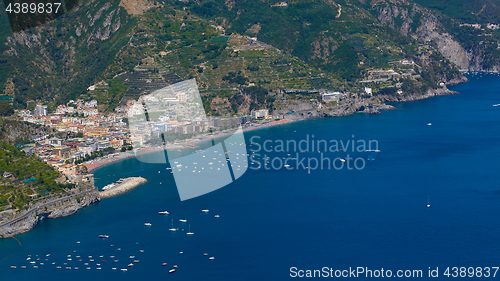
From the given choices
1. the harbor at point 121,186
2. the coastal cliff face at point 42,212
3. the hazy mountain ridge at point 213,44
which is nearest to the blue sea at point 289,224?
the coastal cliff face at point 42,212

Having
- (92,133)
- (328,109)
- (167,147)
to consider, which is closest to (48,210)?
(167,147)

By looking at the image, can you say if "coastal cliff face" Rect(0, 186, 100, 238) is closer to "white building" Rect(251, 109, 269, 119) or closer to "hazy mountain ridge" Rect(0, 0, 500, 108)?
"hazy mountain ridge" Rect(0, 0, 500, 108)

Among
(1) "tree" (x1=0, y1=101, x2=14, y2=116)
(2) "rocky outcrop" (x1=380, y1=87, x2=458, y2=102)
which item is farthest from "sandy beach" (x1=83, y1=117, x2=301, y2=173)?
(2) "rocky outcrop" (x1=380, y1=87, x2=458, y2=102)

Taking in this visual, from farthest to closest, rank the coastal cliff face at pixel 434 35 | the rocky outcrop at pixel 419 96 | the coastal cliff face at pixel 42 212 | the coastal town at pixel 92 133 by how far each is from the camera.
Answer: the coastal cliff face at pixel 434 35, the rocky outcrop at pixel 419 96, the coastal town at pixel 92 133, the coastal cliff face at pixel 42 212

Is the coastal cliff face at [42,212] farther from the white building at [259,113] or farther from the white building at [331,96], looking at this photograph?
the white building at [331,96]

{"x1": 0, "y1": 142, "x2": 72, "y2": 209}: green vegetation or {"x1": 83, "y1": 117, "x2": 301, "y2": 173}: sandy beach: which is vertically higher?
{"x1": 0, "y1": 142, "x2": 72, "y2": 209}: green vegetation
